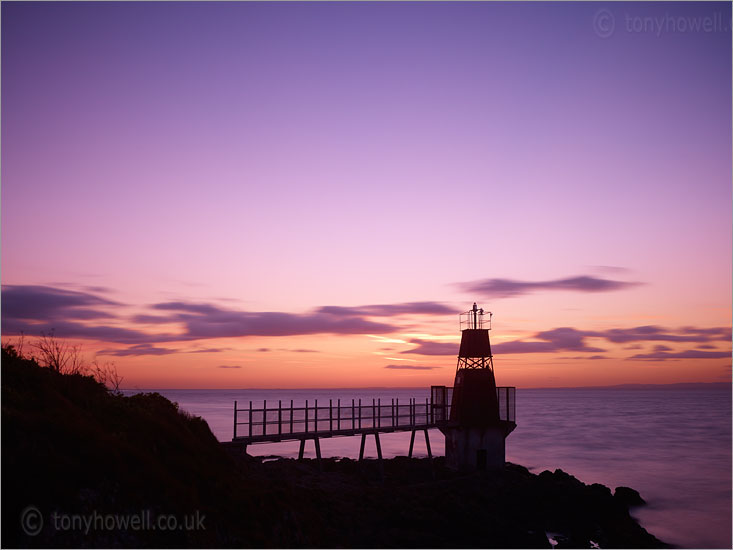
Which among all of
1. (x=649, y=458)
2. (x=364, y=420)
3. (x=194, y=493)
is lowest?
(x=649, y=458)

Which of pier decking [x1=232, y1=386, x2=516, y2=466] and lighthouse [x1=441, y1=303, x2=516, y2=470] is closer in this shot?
pier decking [x1=232, y1=386, x2=516, y2=466]

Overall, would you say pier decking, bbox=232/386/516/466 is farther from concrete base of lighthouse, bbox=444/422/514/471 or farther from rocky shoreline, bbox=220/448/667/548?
rocky shoreline, bbox=220/448/667/548

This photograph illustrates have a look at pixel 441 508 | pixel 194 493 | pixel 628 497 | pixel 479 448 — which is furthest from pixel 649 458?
pixel 194 493

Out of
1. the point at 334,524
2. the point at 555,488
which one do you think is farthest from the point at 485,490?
the point at 334,524

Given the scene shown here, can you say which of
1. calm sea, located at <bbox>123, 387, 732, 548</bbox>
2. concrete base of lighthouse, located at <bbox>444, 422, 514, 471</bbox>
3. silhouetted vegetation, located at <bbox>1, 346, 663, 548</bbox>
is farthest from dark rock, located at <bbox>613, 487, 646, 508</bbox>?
concrete base of lighthouse, located at <bbox>444, 422, 514, 471</bbox>

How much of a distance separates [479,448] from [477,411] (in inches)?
81.6

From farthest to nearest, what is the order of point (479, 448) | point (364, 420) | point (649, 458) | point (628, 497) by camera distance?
point (649, 458) < point (628, 497) < point (479, 448) < point (364, 420)

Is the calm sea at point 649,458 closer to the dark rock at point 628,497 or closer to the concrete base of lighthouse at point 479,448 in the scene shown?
the dark rock at point 628,497

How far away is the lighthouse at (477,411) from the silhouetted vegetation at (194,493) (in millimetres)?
4072

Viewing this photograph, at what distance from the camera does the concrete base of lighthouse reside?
3478 centimetres

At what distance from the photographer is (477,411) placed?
116 ft

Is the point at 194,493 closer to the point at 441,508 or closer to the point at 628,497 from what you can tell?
the point at 441,508

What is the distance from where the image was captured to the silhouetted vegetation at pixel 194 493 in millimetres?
14867

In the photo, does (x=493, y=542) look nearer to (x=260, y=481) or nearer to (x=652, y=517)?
(x=260, y=481)
